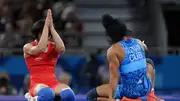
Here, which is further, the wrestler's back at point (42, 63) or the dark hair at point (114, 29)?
the wrestler's back at point (42, 63)

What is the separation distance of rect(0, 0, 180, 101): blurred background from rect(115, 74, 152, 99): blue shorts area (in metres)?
2.23

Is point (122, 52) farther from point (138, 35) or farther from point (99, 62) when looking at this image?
point (138, 35)

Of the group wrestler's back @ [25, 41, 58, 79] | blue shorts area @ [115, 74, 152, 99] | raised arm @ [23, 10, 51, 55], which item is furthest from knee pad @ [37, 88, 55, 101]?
blue shorts area @ [115, 74, 152, 99]

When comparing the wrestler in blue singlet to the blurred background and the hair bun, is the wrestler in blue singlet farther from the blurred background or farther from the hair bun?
the blurred background

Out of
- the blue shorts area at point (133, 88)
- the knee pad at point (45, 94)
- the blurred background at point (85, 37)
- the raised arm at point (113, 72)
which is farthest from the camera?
the blurred background at point (85, 37)

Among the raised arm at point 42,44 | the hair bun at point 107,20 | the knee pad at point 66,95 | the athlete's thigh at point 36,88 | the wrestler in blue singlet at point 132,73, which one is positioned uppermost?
the hair bun at point 107,20

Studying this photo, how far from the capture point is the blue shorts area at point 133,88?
6895mm

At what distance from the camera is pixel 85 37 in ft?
43.8

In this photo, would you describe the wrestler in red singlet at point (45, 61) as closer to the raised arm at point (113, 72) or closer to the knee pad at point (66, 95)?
the knee pad at point (66, 95)

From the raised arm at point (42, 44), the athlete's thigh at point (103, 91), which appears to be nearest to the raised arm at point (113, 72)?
the athlete's thigh at point (103, 91)

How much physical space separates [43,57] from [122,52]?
1.11 metres

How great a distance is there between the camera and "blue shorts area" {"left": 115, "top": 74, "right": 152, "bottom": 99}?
6895 millimetres

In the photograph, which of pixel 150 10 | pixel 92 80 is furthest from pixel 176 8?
pixel 92 80

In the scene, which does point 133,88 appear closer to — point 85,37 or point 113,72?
point 113,72
